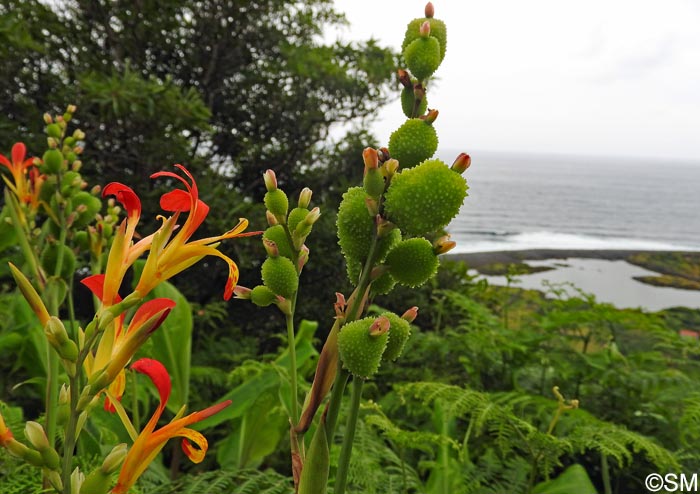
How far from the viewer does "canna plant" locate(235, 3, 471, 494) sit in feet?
1.26

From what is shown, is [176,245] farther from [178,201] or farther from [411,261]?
[411,261]

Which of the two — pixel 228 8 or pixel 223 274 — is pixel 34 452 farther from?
pixel 228 8

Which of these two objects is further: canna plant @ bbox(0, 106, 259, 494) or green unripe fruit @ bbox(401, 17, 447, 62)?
green unripe fruit @ bbox(401, 17, 447, 62)

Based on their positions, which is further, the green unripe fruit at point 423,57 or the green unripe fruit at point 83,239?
the green unripe fruit at point 83,239

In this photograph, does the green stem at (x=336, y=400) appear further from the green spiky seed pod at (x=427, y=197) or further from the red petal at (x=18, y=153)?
the red petal at (x=18, y=153)

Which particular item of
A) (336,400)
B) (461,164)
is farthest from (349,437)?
(461,164)

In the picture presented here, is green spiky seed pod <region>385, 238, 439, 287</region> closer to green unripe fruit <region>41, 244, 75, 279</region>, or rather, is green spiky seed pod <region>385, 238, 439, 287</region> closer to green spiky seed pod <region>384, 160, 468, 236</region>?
green spiky seed pod <region>384, 160, 468, 236</region>

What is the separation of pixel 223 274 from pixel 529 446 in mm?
2971

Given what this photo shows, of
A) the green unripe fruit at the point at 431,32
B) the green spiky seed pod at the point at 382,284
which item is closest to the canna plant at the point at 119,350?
the green spiky seed pod at the point at 382,284

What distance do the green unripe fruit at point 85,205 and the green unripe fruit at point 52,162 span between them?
71 mm

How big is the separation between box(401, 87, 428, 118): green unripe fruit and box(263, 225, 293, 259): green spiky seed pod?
19 cm

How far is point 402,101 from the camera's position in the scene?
0.46 meters

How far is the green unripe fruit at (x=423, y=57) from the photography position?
1.50 ft

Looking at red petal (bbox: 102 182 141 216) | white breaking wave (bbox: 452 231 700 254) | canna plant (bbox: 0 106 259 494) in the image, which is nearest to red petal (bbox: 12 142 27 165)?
canna plant (bbox: 0 106 259 494)
